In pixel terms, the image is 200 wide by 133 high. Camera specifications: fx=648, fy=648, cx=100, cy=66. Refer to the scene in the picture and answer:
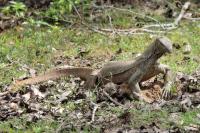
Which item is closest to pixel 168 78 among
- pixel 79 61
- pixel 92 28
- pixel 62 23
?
pixel 79 61

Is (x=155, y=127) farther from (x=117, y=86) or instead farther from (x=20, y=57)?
(x=20, y=57)

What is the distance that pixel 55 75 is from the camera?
28.9 feet

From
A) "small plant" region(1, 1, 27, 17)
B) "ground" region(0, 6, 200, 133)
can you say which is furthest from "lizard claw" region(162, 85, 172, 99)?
"small plant" region(1, 1, 27, 17)

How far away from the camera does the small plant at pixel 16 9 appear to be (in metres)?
12.0

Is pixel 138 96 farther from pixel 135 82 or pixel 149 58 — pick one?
pixel 149 58

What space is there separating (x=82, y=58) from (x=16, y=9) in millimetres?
2389

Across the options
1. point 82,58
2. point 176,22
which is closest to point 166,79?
point 82,58

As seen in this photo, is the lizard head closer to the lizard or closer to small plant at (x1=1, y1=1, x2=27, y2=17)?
the lizard

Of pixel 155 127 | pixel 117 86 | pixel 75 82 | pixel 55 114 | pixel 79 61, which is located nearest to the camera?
pixel 155 127

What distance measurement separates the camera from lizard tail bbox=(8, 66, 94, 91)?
8.49 metres

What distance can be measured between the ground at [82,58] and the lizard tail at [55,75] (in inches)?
5.5

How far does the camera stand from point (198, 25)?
11.9 metres

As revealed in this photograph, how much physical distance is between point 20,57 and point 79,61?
3.32ft

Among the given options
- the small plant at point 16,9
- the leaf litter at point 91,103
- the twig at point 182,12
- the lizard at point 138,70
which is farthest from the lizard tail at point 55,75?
the twig at point 182,12
